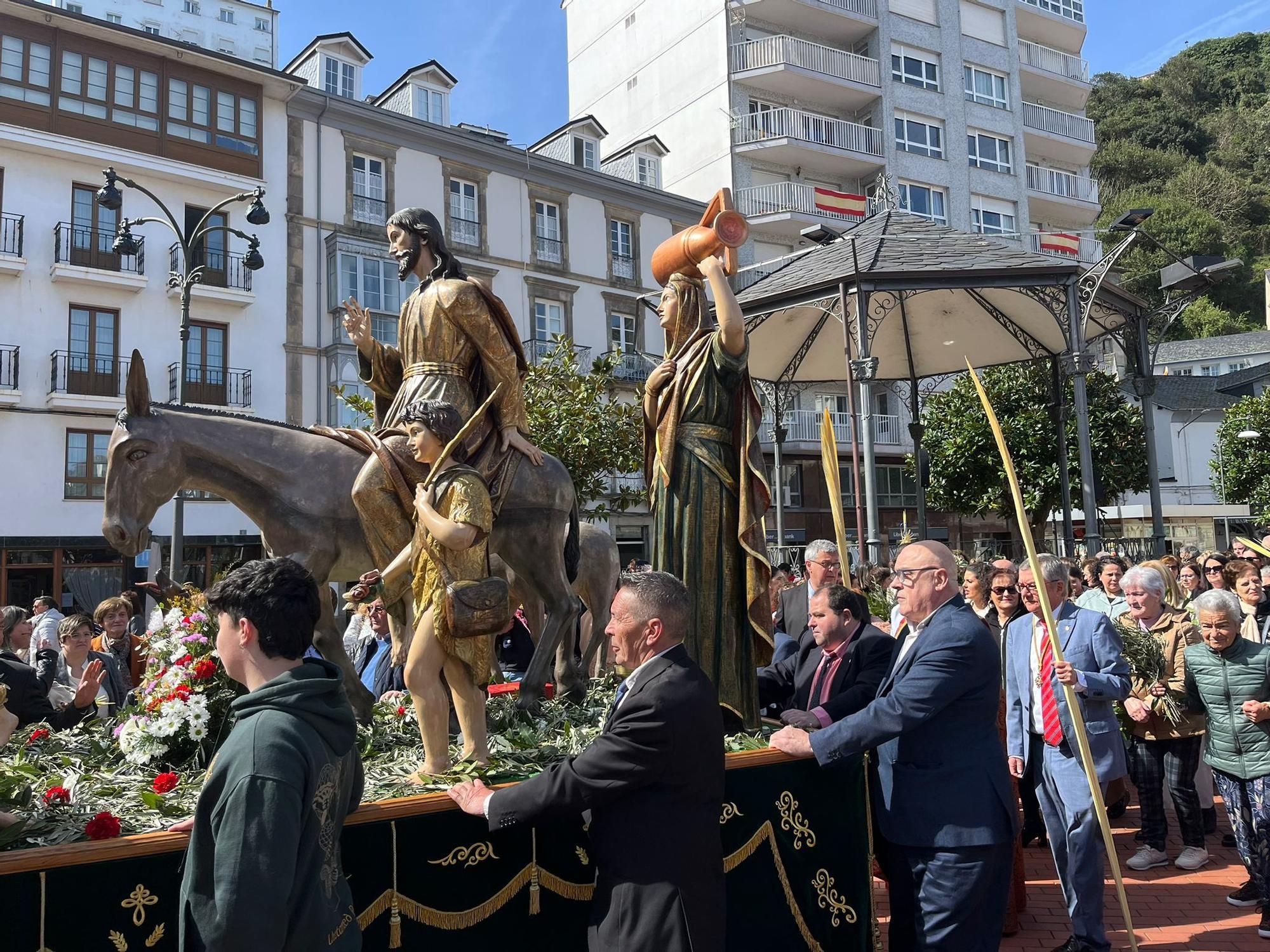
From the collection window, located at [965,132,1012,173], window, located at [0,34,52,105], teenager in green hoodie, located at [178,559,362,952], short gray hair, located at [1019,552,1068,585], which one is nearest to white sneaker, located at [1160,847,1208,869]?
short gray hair, located at [1019,552,1068,585]

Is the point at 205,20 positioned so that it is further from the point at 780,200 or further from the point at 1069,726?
the point at 1069,726

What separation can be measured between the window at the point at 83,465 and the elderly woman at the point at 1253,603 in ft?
73.2

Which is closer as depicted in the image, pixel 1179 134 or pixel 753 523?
pixel 753 523

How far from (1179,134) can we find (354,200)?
189 feet

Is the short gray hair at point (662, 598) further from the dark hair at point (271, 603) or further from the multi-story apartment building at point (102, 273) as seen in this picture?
the multi-story apartment building at point (102, 273)

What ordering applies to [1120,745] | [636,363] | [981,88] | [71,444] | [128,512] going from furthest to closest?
1. [981,88]
2. [636,363]
3. [71,444]
4. [1120,745]
5. [128,512]

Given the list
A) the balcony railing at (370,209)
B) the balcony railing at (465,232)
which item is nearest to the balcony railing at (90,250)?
the balcony railing at (370,209)

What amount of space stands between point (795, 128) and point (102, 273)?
21.2 metres

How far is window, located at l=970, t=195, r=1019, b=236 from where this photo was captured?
37219 mm

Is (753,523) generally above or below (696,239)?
below

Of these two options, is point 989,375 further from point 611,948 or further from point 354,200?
point 611,948

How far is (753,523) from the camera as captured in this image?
490 cm

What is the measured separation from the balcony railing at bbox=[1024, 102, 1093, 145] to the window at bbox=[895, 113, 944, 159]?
5119 millimetres

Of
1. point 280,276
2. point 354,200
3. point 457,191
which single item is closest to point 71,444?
point 280,276
